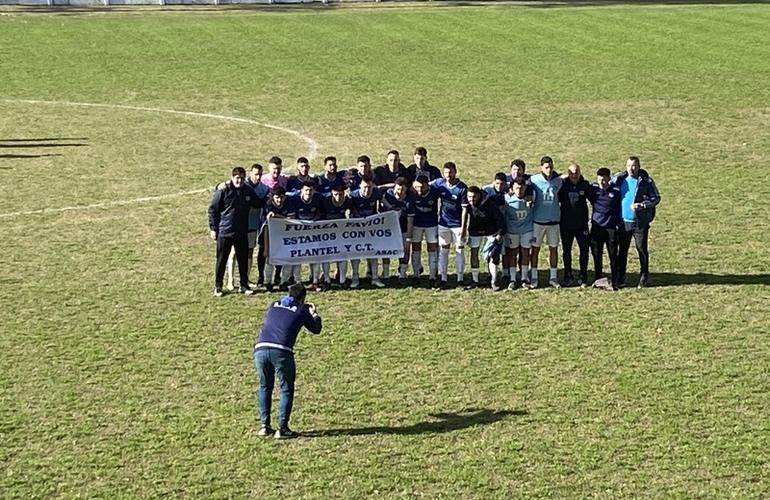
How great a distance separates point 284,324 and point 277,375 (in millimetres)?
547

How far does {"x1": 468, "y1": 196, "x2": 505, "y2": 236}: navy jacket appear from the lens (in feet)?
58.6

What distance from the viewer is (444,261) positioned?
1820 centimetres

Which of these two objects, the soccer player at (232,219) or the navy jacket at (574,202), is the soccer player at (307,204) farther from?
the navy jacket at (574,202)

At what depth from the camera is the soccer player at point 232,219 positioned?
690 inches

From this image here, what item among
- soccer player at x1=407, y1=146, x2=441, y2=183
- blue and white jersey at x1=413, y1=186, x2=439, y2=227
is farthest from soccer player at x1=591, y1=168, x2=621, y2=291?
soccer player at x1=407, y1=146, x2=441, y2=183

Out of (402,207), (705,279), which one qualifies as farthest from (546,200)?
(705,279)

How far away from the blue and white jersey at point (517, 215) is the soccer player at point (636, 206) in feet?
4.39

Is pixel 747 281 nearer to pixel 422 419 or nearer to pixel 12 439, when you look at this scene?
pixel 422 419

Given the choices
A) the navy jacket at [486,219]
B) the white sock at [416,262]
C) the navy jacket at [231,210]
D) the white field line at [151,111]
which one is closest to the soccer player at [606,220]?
the navy jacket at [486,219]

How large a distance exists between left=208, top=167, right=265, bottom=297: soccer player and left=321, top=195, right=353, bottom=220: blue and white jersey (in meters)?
0.97

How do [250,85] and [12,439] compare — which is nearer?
[12,439]

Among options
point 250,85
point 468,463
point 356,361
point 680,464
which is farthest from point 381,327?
point 250,85

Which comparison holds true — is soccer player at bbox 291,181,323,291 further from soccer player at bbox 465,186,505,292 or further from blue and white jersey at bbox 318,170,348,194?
soccer player at bbox 465,186,505,292

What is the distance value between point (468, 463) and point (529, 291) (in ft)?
19.6
